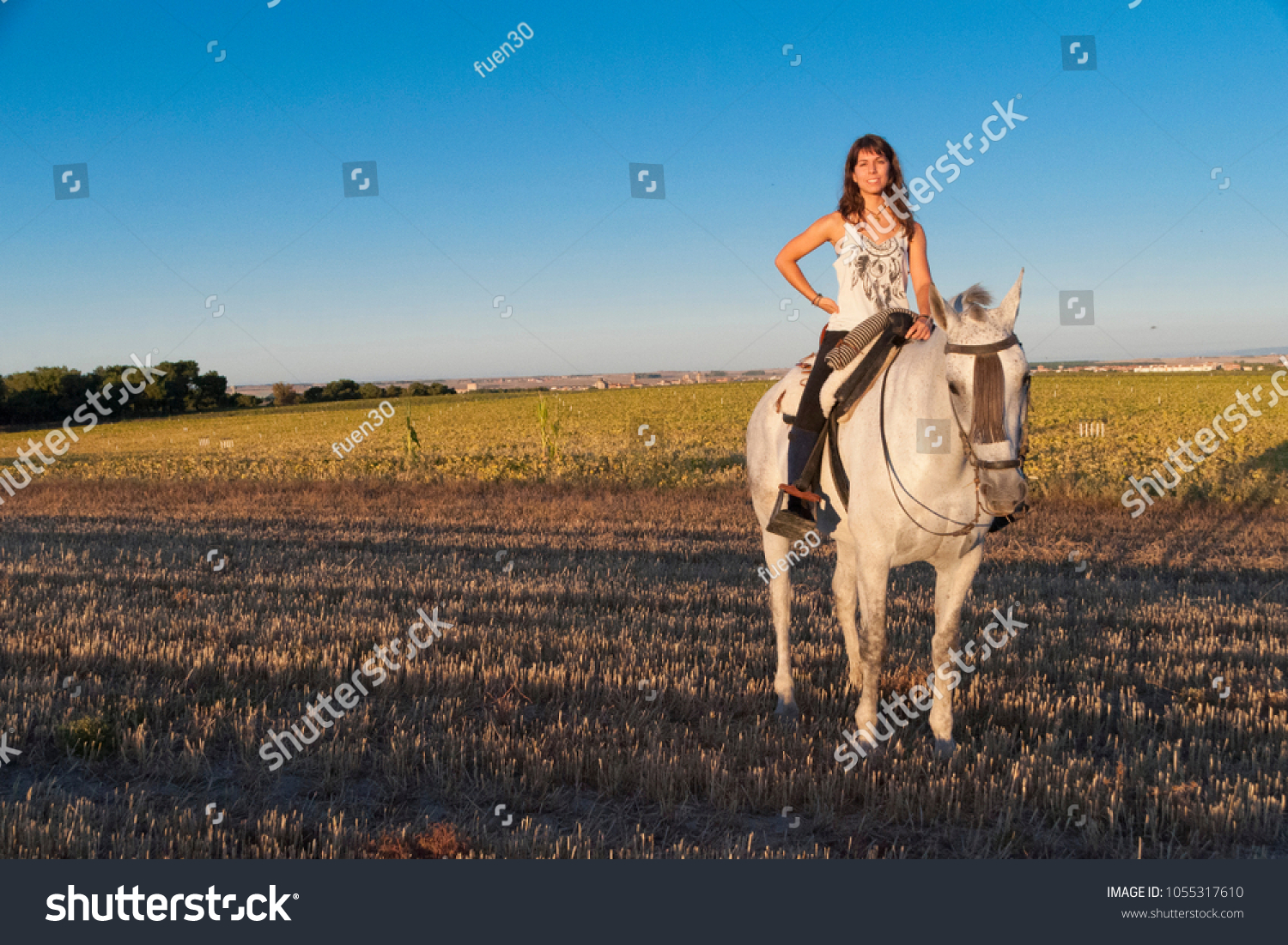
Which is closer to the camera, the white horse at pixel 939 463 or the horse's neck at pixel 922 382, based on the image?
the white horse at pixel 939 463

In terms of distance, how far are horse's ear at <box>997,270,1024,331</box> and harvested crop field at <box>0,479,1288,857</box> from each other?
8.54 feet

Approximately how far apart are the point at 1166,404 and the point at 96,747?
198ft

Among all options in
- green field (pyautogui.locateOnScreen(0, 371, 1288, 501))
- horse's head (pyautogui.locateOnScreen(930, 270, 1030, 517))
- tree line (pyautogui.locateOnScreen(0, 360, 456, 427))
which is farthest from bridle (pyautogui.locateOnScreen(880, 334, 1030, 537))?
tree line (pyautogui.locateOnScreen(0, 360, 456, 427))

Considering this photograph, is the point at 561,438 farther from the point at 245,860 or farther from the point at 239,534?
the point at 245,860

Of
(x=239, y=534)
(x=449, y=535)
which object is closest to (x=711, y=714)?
(x=449, y=535)

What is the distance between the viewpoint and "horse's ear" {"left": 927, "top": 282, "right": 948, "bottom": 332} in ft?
14.1

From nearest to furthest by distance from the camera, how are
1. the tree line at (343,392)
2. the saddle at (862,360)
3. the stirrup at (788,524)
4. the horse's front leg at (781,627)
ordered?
1. the saddle at (862,360)
2. the horse's front leg at (781,627)
3. the stirrup at (788,524)
4. the tree line at (343,392)

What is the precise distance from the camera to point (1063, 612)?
8.88 m

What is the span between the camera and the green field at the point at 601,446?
20688 mm

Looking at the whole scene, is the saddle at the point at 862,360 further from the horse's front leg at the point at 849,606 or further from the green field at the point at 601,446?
the green field at the point at 601,446

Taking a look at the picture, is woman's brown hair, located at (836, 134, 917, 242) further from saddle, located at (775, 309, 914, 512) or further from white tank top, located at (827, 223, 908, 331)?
saddle, located at (775, 309, 914, 512)

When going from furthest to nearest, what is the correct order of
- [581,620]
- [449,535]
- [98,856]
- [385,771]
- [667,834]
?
1. [449,535]
2. [581,620]
3. [385,771]
4. [667,834]
5. [98,856]

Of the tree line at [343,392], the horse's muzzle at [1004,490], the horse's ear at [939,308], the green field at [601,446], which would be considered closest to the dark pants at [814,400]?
the horse's ear at [939,308]

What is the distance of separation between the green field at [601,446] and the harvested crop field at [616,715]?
8727 mm
